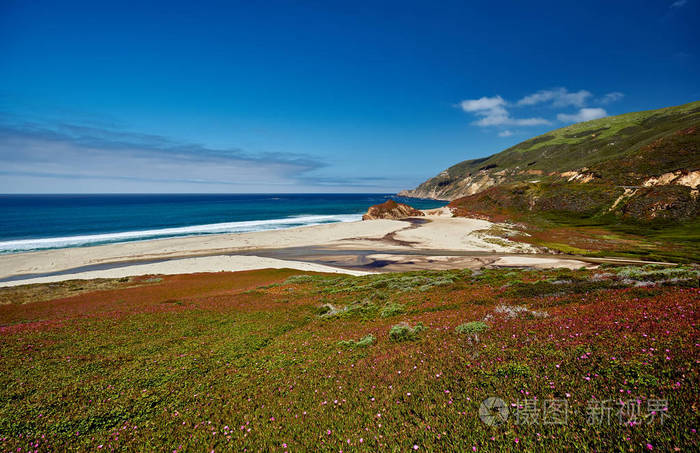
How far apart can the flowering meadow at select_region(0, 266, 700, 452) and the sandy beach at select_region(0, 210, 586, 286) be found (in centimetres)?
2975

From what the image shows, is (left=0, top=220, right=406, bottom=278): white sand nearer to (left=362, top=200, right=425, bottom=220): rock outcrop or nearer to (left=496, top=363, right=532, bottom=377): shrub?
(left=362, top=200, right=425, bottom=220): rock outcrop

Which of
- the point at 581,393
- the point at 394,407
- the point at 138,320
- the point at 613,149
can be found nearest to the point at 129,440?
the point at 394,407

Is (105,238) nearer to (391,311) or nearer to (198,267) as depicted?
(198,267)

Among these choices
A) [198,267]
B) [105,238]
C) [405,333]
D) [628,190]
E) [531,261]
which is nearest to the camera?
[405,333]

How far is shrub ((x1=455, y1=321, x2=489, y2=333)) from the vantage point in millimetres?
9472

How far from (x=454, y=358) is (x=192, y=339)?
12762 mm

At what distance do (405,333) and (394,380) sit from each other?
3584 millimetres

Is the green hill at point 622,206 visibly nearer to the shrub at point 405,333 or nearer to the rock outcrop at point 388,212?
the rock outcrop at point 388,212

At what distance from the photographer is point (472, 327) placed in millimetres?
9641

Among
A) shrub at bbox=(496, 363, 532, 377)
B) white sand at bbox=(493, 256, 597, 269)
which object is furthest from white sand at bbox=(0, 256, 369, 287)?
shrub at bbox=(496, 363, 532, 377)

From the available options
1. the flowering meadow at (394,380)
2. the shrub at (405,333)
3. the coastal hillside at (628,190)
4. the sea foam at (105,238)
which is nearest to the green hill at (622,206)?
the coastal hillside at (628,190)

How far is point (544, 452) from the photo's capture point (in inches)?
168

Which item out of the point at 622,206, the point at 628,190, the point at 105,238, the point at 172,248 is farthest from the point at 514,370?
the point at 628,190

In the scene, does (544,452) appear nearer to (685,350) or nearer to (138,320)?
(685,350)
